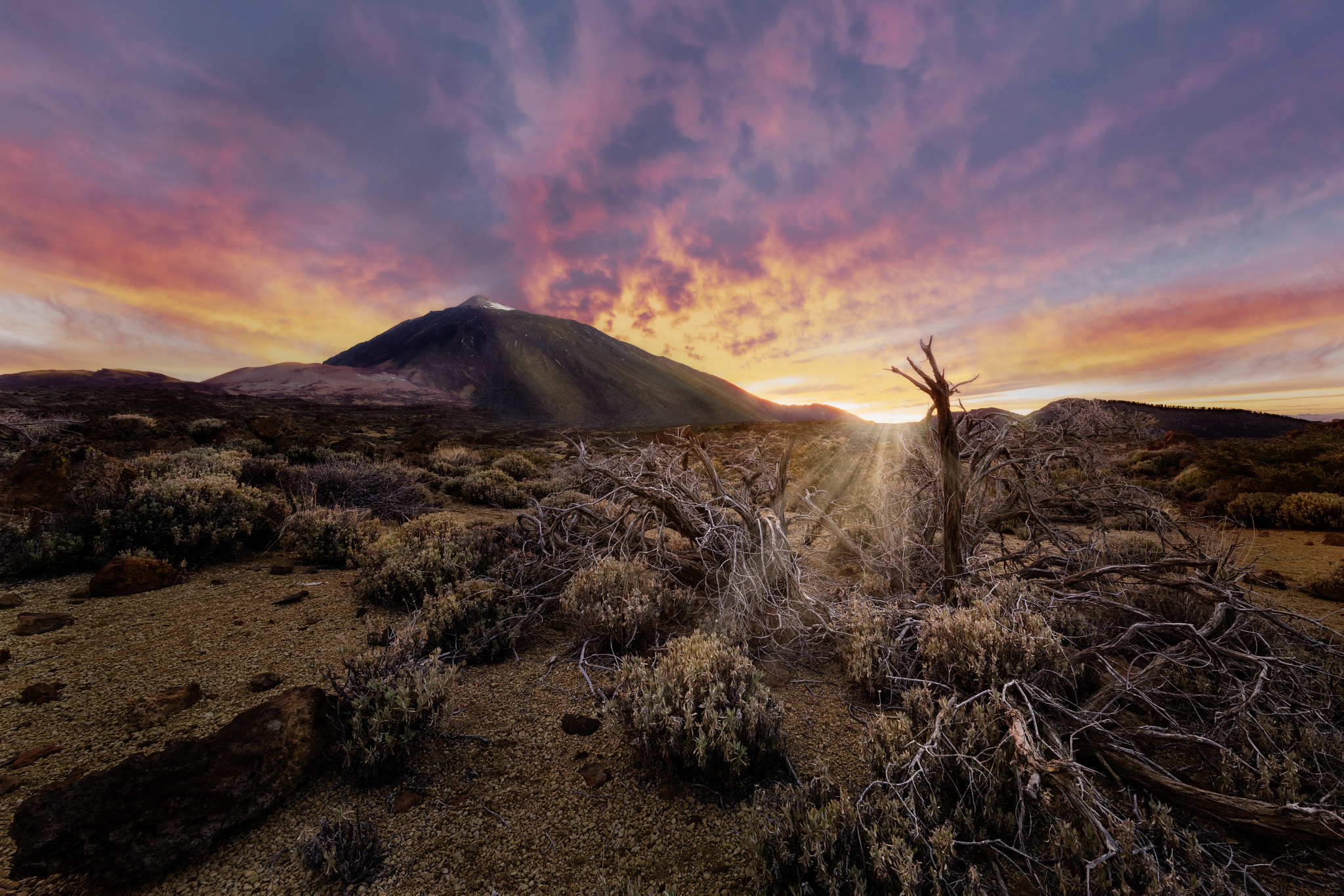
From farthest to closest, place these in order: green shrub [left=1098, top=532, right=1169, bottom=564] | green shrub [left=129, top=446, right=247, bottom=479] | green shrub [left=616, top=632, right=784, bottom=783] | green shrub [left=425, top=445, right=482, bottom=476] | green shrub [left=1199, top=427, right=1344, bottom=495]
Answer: green shrub [left=425, top=445, right=482, bottom=476]
green shrub [left=1199, top=427, right=1344, bottom=495]
green shrub [left=129, top=446, right=247, bottom=479]
green shrub [left=1098, top=532, right=1169, bottom=564]
green shrub [left=616, top=632, right=784, bottom=783]

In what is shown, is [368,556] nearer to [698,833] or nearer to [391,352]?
[698,833]

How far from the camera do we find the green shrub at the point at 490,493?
9922 mm

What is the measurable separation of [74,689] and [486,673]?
2.51 meters

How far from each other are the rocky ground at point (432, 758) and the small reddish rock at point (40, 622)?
0.20 feet

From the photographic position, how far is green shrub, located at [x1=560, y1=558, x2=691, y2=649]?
12.6 ft

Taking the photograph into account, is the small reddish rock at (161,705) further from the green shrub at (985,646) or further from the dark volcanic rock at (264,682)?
the green shrub at (985,646)

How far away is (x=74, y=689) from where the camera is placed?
2.99 meters

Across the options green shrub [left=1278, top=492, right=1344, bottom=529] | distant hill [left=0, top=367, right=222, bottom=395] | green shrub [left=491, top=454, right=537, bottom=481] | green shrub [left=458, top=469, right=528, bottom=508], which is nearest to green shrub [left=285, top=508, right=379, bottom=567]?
green shrub [left=458, top=469, right=528, bottom=508]

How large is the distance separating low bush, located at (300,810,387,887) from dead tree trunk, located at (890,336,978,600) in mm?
4218

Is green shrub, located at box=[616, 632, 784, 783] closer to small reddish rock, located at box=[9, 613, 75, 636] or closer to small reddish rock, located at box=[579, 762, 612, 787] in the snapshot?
small reddish rock, located at box=[579, 762, 612, 787]

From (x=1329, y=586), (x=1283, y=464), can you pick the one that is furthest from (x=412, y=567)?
(x=1283, y=464)

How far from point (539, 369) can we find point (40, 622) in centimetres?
13703

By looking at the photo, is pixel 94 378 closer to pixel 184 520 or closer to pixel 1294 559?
pixel 184 520

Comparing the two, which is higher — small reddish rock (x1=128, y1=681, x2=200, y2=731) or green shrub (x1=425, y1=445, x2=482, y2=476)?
green shrub (x1=425, y1=445, x2=482, y2=476)
